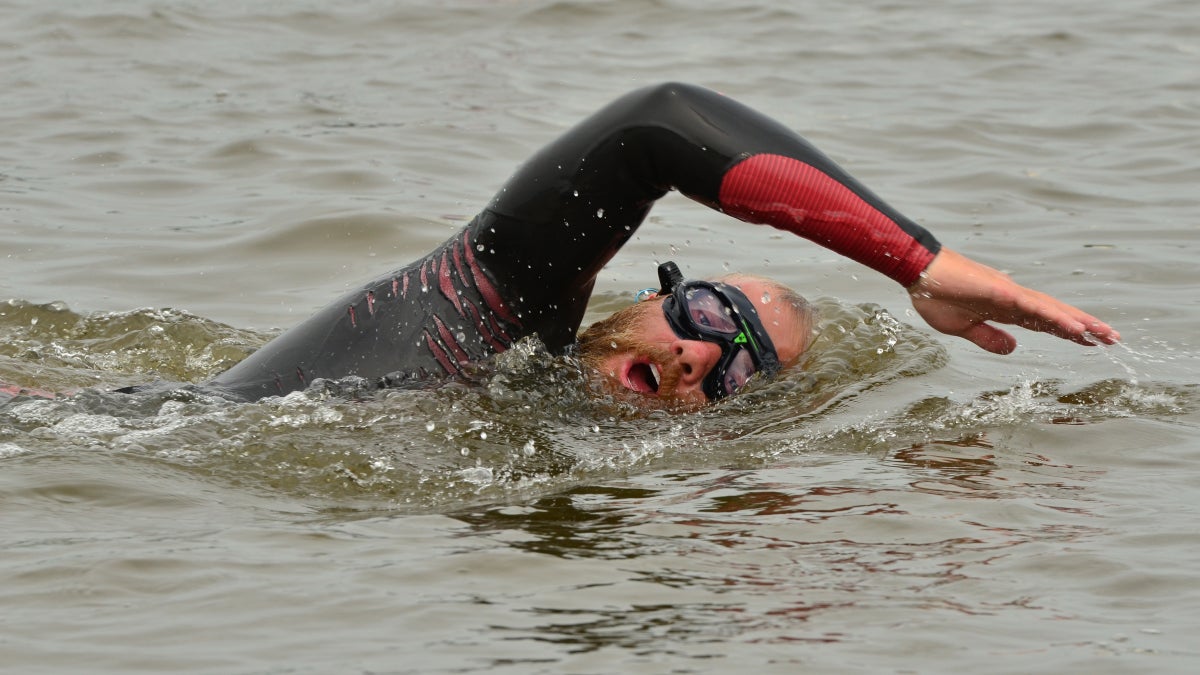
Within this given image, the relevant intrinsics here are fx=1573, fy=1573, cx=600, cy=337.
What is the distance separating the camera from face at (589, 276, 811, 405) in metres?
4.42

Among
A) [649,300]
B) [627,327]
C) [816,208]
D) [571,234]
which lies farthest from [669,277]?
[816,208]

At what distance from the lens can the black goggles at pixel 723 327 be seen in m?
4.41

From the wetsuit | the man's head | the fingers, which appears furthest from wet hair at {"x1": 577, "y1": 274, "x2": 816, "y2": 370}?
A: the fingers

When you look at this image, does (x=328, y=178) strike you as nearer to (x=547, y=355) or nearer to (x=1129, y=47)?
(x=547, y=355)

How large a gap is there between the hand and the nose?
65 centimetres

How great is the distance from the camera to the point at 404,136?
31.8 ft

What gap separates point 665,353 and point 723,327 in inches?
7.1

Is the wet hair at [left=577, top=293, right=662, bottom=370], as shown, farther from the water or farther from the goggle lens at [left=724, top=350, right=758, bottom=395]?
the goggle lens at [left=724, top=350, right=758, bottom=395]

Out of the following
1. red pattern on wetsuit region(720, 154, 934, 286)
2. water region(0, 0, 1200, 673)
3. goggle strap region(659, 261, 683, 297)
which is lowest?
water region(0, 0, 1200, 673)

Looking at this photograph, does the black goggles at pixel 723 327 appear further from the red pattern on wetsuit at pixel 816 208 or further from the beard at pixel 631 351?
the red pattern on wetsuit at pixel 816 208

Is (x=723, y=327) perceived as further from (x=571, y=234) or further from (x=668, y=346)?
(x=571, y=234)

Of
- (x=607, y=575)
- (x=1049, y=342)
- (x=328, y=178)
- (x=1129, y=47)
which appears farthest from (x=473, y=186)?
(x=1129, y=47)

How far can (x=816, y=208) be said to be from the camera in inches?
152

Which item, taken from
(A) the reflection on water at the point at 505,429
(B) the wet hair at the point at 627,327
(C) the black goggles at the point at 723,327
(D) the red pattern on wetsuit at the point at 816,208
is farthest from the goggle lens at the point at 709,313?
(D) the red pattern on wetsuit at the point at 816,208
